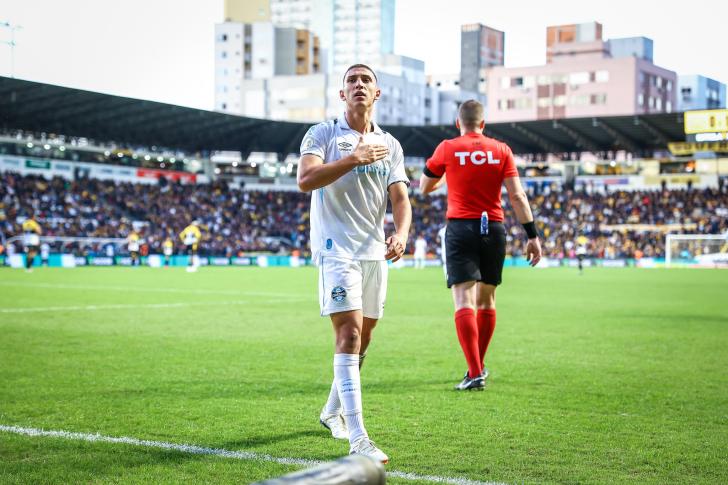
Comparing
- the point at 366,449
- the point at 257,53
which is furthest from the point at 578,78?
the point at 366,449

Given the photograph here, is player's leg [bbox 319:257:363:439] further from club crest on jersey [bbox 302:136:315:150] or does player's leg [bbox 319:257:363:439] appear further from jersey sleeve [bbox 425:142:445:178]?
jersey sleeve [bbox 425:142:445:178]

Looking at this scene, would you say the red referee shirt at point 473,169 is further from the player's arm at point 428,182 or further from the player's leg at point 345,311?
the player's leg at point 345,311

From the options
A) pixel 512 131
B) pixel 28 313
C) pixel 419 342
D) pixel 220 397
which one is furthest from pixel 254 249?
pixel 220 397

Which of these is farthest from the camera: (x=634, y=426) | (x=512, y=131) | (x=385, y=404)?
(x=512, y=131)

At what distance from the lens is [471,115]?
25.0 feet

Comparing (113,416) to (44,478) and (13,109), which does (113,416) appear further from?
(13,109)

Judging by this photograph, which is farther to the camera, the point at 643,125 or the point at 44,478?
the point at 643,125

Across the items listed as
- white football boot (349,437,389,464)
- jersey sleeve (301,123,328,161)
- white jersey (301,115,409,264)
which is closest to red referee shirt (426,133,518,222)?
white jersey (301,115,409,264)

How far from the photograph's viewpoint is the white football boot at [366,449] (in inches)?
182

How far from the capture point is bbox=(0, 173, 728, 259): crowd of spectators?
5109cm

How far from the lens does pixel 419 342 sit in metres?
11.3

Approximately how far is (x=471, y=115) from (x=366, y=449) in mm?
3848

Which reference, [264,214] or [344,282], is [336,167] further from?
[264,214]

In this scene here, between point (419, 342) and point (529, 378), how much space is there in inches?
130
